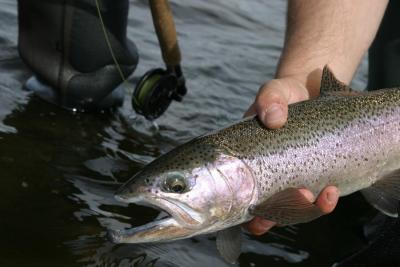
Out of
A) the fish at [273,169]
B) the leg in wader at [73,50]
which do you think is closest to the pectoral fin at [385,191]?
the fish at [273,169]

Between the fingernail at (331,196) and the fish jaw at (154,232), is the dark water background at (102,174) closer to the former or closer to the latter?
the fish jaw at (154,232)

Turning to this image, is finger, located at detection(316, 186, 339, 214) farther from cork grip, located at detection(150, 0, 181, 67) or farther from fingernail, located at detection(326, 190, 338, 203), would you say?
cork grip, located at detection(150, 0, 181, 67)

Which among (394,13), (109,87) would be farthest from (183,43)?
(394,13)

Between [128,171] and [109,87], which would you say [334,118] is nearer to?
[128,171]

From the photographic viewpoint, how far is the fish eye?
95.1 inches

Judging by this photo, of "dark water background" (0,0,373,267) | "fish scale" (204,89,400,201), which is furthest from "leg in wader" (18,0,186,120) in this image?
"fish scale" (204,89,400,201)

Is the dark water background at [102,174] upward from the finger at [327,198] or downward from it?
downward

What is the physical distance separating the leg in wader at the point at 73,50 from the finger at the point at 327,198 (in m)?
2.20

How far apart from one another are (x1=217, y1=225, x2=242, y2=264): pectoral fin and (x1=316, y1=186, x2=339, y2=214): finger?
14.5 inches

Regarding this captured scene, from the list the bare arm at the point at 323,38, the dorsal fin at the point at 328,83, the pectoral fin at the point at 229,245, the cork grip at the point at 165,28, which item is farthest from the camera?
the cork grip at the point at 165,28

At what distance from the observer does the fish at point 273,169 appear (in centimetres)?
242

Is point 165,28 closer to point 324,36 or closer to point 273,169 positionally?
point 324,36

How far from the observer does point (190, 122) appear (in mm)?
4777

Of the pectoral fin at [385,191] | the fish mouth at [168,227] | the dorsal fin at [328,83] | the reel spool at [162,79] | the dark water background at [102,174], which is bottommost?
the dark water background at [102,174]
